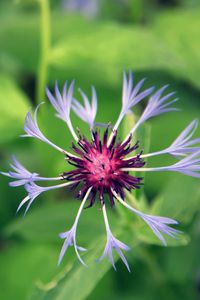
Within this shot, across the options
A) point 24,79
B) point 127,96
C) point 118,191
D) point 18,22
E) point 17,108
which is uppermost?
point 18,22

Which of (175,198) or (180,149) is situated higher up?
(180,149)

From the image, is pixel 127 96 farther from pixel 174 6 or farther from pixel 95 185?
pixel 174 6

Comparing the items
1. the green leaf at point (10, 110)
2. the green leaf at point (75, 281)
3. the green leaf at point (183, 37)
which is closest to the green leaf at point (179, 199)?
the green leaf at point (75, 281)

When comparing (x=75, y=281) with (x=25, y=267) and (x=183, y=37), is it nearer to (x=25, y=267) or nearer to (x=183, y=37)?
(x=25, y=267)

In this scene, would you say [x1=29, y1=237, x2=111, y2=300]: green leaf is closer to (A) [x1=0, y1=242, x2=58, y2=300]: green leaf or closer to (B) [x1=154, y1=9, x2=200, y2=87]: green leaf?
(A) [x1=0, y1=242, x2=58, y2=300]: green leaf

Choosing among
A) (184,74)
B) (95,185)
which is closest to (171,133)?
(184,74)

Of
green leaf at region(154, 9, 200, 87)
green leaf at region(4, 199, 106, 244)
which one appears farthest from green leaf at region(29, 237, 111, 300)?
green leaf at region(154, 9, 200, 87)

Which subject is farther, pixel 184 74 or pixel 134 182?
pixel 184 74

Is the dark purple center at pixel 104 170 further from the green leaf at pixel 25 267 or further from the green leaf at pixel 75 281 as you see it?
the green leaf at pixel 25 267
